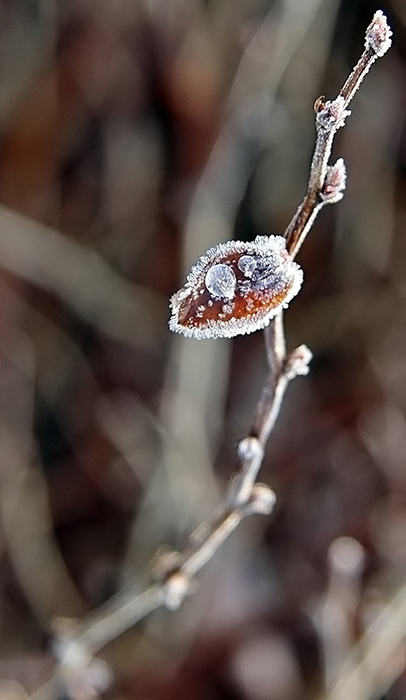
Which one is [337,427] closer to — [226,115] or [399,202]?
[399,202]

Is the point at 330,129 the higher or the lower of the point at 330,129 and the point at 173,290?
the lower

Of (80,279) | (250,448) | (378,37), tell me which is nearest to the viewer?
(378,37)

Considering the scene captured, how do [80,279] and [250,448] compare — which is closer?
[250,448]

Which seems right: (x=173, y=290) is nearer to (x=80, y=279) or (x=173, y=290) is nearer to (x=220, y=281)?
(x=80, y=279)

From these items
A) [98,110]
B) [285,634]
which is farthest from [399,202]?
[285,634]

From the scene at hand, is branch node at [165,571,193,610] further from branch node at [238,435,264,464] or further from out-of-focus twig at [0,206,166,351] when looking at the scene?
out-of-focus twig at [0,206,166,351]

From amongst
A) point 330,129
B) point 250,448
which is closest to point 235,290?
point 330,129

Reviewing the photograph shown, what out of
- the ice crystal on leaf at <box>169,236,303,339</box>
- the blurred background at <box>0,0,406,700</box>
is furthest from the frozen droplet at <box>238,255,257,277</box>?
the blurred background at <box>0,0,406,700</box>
